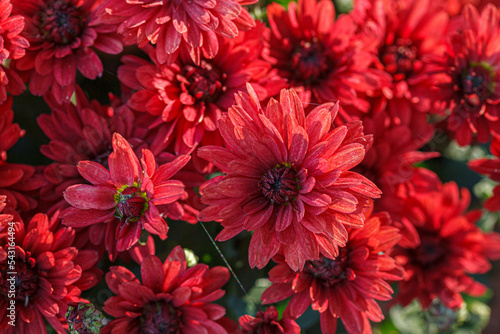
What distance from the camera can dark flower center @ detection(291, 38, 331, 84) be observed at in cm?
66

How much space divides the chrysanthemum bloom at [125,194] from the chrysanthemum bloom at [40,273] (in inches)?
1.7

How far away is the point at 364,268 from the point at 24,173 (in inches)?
19.0

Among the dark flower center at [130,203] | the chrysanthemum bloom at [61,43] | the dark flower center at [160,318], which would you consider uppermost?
the chrysanthemum bloom at [61,43]

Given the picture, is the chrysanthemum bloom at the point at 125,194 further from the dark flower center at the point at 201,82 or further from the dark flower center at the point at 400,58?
the dark flower center at the point at 400,58

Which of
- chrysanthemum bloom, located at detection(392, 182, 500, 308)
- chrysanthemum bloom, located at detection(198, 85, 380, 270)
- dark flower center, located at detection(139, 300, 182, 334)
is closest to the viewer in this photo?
chrysanthemum bloom, located at detection(198, 85, 380, 270)

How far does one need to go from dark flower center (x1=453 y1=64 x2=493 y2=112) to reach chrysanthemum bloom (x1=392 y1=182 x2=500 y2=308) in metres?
0.21

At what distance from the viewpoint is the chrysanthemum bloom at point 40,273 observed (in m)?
0.53

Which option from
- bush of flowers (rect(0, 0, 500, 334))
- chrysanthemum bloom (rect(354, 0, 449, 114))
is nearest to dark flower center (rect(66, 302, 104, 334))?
bush of flowers (rect(0, 0, 500, 334))

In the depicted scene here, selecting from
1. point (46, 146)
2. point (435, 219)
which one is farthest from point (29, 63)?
point (435, 219)

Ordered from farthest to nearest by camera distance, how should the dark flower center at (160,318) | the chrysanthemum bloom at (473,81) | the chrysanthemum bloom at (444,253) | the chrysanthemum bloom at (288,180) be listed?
1. the chrysanthemum bloom at (444,253)
2. the chrysanthemum bloom at (473,81)
3. the dark flower center at (160,318)
4. the chrysanthemum bloom at (288,180)

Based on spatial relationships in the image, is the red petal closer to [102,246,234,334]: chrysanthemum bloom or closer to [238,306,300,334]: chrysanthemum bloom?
[102,246,234,334]: chrysanthemum bloom

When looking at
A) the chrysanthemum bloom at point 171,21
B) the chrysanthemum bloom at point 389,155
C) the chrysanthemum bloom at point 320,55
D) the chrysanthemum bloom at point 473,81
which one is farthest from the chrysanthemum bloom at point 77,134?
the chrysanthemum bloom at point 473,81

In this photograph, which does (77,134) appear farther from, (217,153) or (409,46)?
(409,46)

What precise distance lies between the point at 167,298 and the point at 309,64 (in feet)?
1.34
